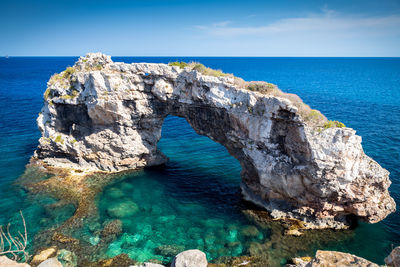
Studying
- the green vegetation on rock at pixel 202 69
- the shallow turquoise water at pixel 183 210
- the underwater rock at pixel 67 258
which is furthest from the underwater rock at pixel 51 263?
the green vegetation on rock at pixel 202 69

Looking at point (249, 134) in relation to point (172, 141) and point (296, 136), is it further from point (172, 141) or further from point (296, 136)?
point (172, 141)

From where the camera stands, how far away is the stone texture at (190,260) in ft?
54.7

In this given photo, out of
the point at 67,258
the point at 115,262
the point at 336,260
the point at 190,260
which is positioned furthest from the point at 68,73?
the point at 336,260

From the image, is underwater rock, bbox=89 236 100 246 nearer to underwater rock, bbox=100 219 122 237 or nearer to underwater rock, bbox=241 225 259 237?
underwater rock, bbox=100 219 122 237

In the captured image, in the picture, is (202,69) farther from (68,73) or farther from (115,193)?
(68,73)

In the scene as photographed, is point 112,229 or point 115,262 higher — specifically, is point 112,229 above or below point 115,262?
A: above

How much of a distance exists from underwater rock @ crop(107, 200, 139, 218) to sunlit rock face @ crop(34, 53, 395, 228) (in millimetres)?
7135

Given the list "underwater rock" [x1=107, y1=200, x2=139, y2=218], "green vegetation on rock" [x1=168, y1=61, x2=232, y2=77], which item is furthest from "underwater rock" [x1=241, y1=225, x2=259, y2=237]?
"green vegetation on rock" [x1=168, y1=61, x2=232, y2=77]

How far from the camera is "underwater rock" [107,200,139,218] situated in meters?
23.2

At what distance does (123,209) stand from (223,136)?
12291mm

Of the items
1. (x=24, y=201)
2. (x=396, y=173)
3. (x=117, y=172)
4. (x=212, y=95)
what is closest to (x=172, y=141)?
(x=117, y=172)

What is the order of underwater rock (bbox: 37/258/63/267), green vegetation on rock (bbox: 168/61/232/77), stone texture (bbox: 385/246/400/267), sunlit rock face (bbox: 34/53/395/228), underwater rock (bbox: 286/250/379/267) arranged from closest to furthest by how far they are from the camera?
stone texture (bbox: 385/246/400/267), underwater rock (bbox: 286/250/379/267), underwater rock (bbox: 37/258/63/267), sunlit rock face (bbox: 34/53/395/228), green vegetation on rock (bbox: 168/61/232/77)

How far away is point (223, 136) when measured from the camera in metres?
25.9

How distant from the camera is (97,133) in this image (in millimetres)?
29641
